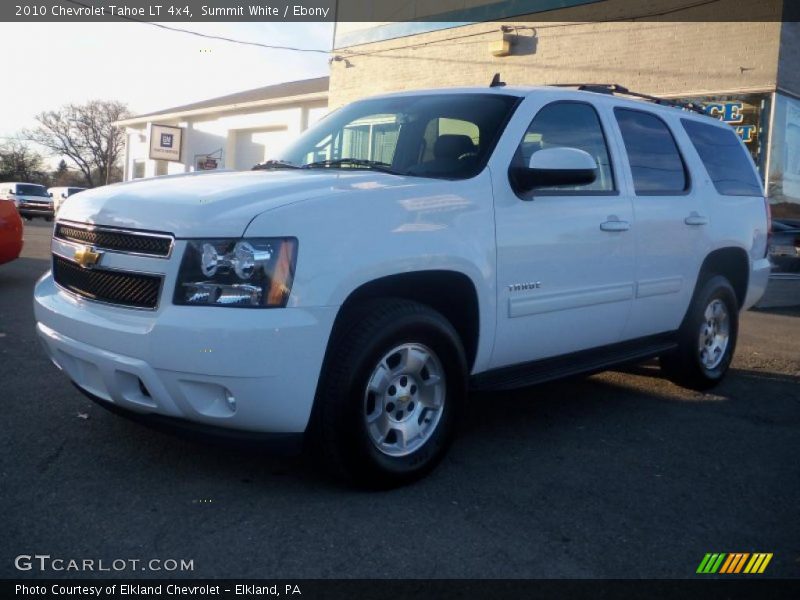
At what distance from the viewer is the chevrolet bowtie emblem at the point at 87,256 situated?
364 centimetres

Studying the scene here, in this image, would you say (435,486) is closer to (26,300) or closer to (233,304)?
(233,304)

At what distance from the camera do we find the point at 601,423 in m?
5.14

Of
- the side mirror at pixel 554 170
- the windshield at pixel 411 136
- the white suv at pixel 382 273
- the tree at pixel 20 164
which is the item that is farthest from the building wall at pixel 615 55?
the tree at pixel 20 164

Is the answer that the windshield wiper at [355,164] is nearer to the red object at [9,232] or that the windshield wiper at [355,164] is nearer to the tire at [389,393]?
the tire at [389,393]

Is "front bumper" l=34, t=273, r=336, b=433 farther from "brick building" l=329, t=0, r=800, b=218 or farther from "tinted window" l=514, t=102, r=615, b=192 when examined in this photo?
"brick building" l=329, t=0, r=800, b=218

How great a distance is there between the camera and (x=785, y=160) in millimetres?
14508

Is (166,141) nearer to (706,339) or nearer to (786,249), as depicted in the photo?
(786,249)

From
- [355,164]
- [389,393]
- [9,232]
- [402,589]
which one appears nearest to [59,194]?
[9,232]

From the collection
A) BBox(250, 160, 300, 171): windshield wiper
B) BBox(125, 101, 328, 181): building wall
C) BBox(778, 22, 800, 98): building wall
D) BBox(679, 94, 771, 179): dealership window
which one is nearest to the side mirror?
BBox(250, 160, 300, 171): windshield wiper

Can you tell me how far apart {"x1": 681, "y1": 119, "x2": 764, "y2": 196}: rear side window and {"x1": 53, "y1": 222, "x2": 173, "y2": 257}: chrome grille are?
4.06 metres

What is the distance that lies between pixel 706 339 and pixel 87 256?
4403 millimetres

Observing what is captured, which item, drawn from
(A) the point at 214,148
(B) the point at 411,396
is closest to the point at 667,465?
(B) the point at 411,396

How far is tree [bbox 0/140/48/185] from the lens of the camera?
6544cm

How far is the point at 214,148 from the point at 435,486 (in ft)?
94.9
